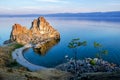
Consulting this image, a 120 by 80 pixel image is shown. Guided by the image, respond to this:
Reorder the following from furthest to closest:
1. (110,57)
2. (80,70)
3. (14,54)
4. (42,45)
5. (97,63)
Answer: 1. (42,45)
2. (14,54)
3. (110,57)
4. (97,63)
5. (80,70)

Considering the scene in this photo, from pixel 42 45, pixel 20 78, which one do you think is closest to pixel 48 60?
pixel 42 45

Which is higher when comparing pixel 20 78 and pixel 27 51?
pixel 20 78

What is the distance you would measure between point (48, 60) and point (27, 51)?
105 ft

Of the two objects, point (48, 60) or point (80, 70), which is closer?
point (80, 70)

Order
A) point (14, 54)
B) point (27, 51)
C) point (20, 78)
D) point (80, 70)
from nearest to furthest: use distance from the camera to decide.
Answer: point (20, 78) < point (80, 70) < point (14, 54) < point (27, 51)

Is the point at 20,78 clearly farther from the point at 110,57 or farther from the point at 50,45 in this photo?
the point at 50,45

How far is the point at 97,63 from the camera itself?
361ft

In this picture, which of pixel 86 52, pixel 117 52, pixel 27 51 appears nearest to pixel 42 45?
pixel 27 51

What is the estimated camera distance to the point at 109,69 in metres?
103

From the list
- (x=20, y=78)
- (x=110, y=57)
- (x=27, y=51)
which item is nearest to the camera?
(x=20, y=78)

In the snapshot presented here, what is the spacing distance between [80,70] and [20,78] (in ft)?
124

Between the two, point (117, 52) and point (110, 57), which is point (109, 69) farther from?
point (117, 52)

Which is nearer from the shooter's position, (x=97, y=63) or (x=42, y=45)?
(x=97, y=63)

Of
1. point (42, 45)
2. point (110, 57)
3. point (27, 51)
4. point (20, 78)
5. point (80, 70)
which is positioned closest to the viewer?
point (20, 78)
